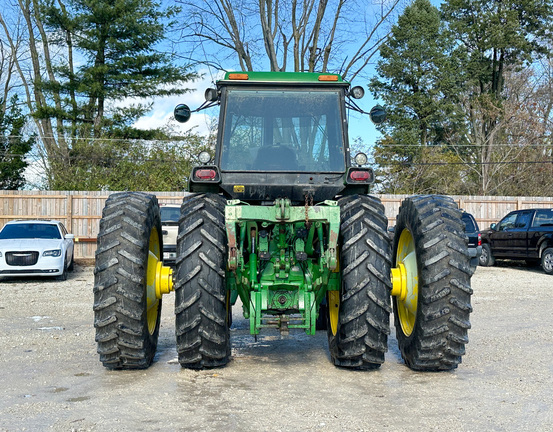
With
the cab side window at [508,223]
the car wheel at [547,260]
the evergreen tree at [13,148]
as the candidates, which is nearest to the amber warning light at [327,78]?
the car wheel at [547,260]

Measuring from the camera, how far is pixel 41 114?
28906 millimetres

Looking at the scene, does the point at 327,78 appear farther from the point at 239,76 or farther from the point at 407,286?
the point at 407,286

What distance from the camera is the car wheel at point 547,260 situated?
17.9 m

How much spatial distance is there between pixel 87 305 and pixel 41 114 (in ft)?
64.1

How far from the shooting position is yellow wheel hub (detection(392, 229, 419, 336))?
20.6 feet

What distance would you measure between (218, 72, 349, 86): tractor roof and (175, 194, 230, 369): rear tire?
4.72 ft

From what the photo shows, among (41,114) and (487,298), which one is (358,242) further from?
(41,114)

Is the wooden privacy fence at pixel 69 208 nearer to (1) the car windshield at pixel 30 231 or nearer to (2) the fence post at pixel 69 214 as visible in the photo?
(2) the fence post at pixel 69 214

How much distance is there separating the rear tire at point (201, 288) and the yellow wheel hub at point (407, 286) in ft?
5.75

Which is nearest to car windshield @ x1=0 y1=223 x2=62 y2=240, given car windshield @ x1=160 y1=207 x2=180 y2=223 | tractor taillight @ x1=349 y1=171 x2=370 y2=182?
car windshield @ x1=160 y1=207 x2=180 y2=223

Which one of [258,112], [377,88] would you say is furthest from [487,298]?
[377,88]

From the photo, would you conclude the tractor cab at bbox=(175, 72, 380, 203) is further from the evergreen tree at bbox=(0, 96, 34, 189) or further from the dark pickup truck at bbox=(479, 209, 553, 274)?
the evergreen tree at bbox=(0, 96, 34, 189)

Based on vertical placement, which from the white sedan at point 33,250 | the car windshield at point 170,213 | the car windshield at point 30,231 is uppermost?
the car windshield at point 170,213

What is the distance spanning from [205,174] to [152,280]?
1198mm
